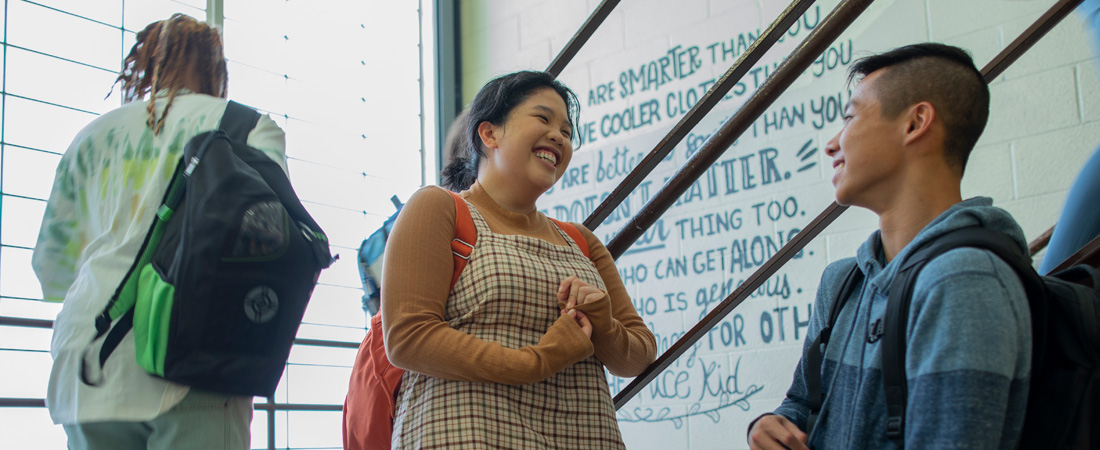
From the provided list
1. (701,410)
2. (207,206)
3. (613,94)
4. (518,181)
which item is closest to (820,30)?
(518,181)

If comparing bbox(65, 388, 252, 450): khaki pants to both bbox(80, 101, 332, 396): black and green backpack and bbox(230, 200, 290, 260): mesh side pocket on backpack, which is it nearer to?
bbox(80, 101, 332, 396): black and green backpack

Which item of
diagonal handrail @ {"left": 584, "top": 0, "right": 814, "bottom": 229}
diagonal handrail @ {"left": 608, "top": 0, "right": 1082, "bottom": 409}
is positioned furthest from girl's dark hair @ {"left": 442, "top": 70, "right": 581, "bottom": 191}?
diagonal handrail @ {"left": 608, "top": 0, "right": 1082, "bottom": 409}

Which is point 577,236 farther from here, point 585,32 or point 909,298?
point 909,298

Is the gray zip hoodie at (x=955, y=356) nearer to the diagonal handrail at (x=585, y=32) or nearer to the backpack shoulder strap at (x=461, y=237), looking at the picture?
the backpack shoulder strap at (x=461, y=237)

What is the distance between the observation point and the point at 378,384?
138 centimetres

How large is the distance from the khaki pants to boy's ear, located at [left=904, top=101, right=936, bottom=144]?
3.44ft

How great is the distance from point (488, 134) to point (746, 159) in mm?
1576

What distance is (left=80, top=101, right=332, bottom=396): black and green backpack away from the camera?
4.46ft

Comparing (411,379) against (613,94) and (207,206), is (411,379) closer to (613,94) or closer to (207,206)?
(207,206)

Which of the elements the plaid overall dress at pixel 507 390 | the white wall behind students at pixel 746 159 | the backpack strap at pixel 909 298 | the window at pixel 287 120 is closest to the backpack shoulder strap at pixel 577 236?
the plaid overall dress at pixel 507 390

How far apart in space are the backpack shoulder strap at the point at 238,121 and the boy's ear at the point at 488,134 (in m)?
0.39

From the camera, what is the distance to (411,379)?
134 cm

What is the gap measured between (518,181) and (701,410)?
1656 millimetres

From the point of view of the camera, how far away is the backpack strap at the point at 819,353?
113 centimetres
